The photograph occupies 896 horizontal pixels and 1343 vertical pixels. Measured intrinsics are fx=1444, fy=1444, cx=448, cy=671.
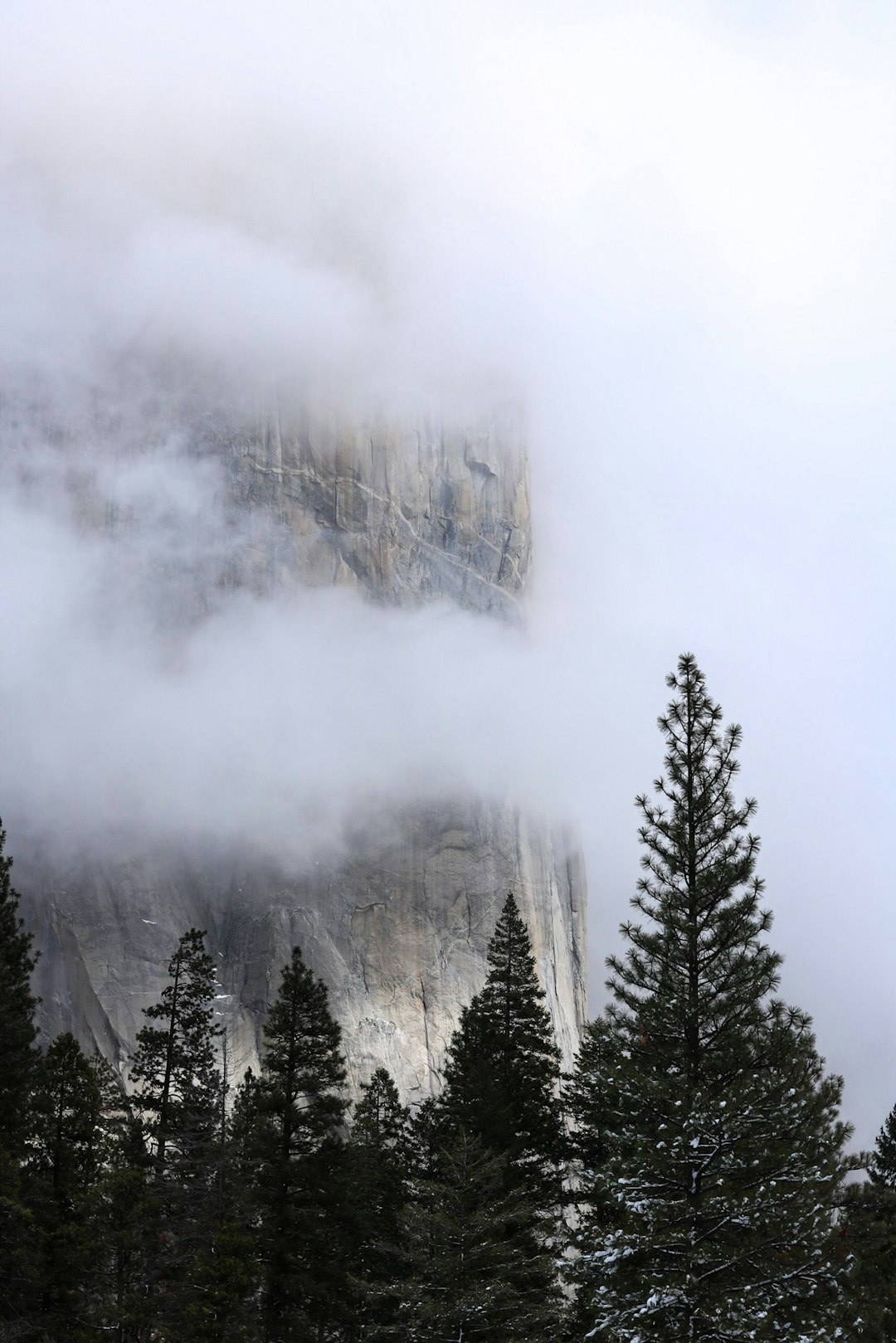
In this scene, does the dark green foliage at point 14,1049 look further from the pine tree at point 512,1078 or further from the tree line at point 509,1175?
the pine tree at point 512,1078

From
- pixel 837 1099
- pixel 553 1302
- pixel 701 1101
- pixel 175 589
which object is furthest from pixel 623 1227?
pixel 175 589

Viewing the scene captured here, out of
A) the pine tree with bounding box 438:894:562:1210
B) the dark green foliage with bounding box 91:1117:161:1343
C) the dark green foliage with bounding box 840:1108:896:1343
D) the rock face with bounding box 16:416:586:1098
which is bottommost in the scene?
the dark green foliage with bounding box 840:1108:896:1343

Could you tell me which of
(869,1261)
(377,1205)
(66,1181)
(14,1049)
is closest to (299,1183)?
(66,1181)

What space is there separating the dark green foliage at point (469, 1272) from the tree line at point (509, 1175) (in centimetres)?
7

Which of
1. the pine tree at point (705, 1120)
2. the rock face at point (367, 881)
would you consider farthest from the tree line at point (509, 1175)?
the rock face at point (367, 881)

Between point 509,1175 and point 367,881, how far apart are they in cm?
5883

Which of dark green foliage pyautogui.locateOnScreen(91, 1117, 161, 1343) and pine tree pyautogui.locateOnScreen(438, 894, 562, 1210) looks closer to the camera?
dark green foliage pyautogui.locateOnScreen(91, 1117, 161, 1343)

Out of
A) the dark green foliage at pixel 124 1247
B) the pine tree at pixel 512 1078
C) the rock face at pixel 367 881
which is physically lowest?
the dark green foliage at pixel 124 1247

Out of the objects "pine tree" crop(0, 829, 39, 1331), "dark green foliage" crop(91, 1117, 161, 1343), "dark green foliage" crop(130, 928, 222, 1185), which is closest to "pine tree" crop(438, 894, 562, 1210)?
"dark green foliage" crop(130, 928, 222, 1185)

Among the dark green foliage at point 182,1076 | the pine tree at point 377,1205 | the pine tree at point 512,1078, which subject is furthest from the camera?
the dark green foliage at point 182,1076

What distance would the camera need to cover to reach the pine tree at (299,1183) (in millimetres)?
31469

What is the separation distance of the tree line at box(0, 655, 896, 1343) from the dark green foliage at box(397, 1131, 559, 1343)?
0.23 ft

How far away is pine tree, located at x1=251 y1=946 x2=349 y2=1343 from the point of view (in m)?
31.5

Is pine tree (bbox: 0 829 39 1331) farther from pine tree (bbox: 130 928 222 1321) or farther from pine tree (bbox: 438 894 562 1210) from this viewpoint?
pine tree (bbox: 438 894 562 1210)
